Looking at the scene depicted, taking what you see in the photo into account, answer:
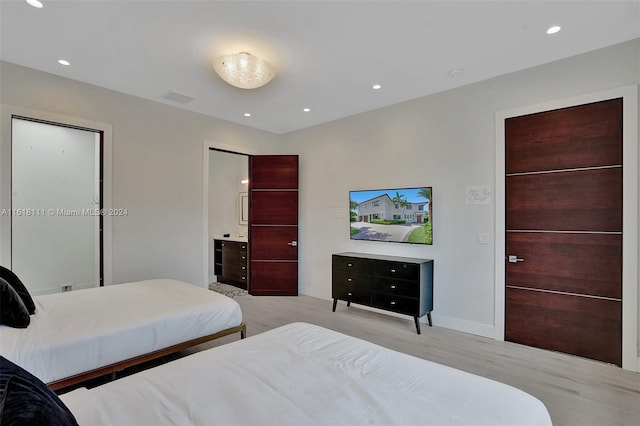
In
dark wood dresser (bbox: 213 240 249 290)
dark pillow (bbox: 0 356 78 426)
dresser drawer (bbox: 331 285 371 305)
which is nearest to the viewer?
dark pillow (bbox: 0 356 78 426)

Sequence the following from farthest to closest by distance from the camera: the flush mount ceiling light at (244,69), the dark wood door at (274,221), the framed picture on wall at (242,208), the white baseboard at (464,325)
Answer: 1. the framed picture on wall at (242,208)
2. the dark wood door at (274,221)
3. the white baseboard at (464,325)
4. the flush mount ceiling light at (244,69)

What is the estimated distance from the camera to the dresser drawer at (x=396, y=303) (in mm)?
3721

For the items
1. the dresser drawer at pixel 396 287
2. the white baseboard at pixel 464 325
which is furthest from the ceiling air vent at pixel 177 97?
the white baseboard at pixel 464 325

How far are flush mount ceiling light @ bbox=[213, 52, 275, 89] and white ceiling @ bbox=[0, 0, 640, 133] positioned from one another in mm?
94

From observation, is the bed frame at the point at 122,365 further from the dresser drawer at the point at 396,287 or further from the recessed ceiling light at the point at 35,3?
the recessed ceiling light at the point at 35,3

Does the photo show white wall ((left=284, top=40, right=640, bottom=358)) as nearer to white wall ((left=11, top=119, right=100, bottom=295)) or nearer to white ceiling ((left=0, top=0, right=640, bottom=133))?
white ceiling ((left=0, top=0, right=640, bottom=133))

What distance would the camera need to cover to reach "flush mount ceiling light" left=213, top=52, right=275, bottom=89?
2902 millimetres

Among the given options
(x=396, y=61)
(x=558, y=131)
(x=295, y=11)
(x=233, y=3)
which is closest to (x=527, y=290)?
(x=558, y=131)

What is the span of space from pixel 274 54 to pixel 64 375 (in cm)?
300

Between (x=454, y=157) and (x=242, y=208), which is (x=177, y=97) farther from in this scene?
(x=454, y=157)

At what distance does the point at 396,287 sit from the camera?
3.88m

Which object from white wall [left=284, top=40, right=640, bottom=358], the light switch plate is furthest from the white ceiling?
the light switch plate

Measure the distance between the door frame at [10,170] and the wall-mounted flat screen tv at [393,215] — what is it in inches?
126

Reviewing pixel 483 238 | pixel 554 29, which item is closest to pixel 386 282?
pixel 483 238
